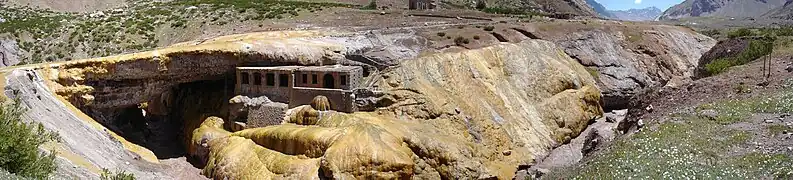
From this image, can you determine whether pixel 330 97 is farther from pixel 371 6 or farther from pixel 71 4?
pixel 71 4

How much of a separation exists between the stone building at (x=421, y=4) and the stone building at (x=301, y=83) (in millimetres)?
42811

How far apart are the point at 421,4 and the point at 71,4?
4003cm

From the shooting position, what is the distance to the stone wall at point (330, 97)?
1544 inches

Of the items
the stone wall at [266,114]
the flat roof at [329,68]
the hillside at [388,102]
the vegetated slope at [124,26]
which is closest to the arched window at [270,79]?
the hillside at [388,102]

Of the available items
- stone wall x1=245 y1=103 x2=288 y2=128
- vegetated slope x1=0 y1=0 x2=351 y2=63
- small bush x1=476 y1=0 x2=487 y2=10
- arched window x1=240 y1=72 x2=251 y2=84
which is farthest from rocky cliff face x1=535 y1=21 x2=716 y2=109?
small bush x1=476 y1=0 x2=487 y2=10

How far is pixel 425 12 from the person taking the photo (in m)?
74.4

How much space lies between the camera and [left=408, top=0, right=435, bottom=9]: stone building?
271ft

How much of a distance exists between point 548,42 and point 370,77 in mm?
19832

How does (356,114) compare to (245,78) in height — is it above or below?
below

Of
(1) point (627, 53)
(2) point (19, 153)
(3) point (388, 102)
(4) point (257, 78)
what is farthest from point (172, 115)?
(1) point (627, 53)

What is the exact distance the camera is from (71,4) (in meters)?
76.0

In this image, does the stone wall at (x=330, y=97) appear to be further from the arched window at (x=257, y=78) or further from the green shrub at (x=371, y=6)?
the green shrub at (x=371, y=6)

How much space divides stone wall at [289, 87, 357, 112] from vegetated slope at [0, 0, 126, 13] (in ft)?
143

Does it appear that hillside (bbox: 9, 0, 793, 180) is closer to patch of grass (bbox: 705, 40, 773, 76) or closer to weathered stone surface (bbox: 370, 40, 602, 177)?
weathered stone surface (bbox: 370, 40, 602, 177)
